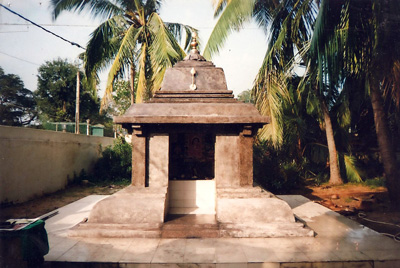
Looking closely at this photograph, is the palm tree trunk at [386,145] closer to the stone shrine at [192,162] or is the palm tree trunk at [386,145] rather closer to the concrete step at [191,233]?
the stone shrine at [192,162]

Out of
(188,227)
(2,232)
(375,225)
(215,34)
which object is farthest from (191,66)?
(375,225)

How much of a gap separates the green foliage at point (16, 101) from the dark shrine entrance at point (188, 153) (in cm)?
2176

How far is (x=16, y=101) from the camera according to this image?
25.7 meters

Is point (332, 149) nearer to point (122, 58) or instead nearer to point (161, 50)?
point (161, 50)

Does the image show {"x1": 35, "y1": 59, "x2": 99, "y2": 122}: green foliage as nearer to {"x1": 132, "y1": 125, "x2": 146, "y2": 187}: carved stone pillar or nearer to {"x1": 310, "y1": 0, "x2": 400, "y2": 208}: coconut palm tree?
{"x1": 132, "y1": 125, "x2": 146, "y2": 187}: carved stone pillar

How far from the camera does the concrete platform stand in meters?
4.20

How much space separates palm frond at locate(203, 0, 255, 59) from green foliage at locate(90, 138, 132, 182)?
25.7 feet

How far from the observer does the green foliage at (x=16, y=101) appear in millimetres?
23531

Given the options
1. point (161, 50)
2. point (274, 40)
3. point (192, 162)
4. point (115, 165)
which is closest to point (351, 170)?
point (274, 40)

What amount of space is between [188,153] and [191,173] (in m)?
0.73

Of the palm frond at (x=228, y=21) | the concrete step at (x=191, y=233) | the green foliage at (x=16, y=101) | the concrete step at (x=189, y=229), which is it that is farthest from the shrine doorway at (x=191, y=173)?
the green foliage at (x=16, y=101)

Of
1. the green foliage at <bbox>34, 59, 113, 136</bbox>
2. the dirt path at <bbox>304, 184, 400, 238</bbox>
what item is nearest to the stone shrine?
the dirt path at <bbox>304, 184, 400, 238</bbox>

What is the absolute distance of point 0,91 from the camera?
21859 millimetres

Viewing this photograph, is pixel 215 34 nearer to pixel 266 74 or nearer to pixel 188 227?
pixel 266 74
